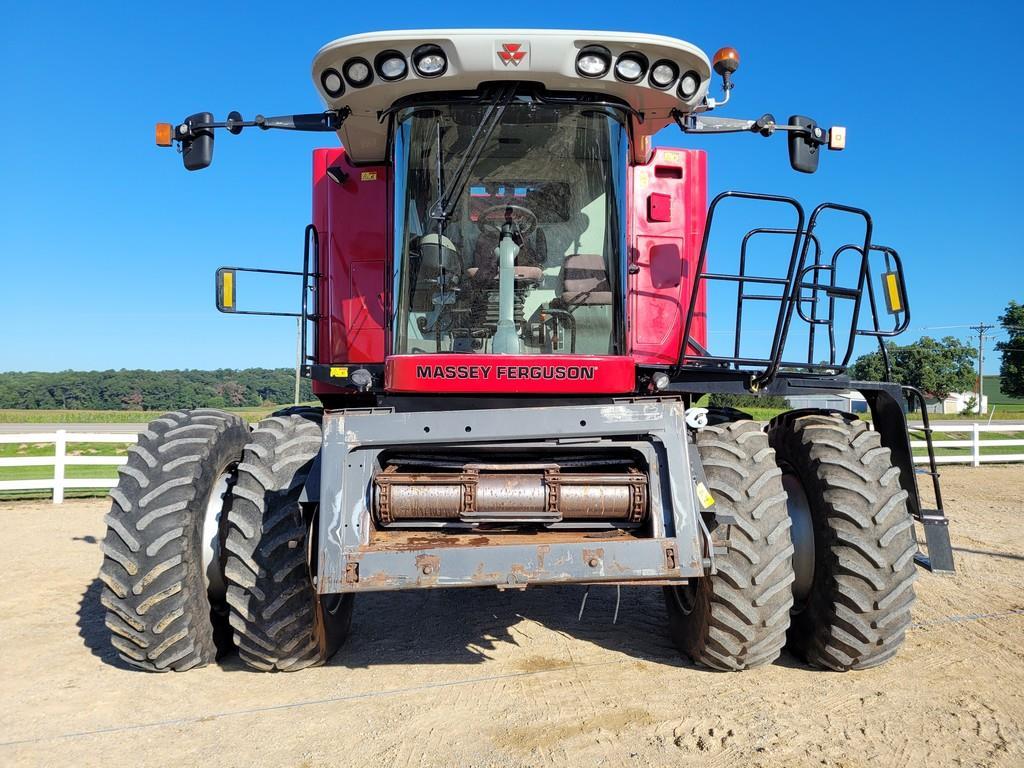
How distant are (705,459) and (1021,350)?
62.7 metres

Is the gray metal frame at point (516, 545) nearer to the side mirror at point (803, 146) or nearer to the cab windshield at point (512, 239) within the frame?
the cab windshield at point (512, 239)

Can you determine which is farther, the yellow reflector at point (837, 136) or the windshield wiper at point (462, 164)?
the yellow reflector at point (837, 136)

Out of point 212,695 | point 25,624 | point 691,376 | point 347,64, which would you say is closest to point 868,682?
Result: point 691,376

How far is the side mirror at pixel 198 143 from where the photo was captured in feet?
15.2

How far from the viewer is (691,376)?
457 centimetres

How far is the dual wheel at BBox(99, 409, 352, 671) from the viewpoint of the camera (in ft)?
13.0

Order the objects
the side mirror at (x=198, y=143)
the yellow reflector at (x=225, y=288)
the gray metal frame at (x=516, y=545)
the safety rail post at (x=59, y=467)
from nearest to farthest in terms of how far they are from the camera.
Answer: the gray metal frame at (x=516, y=545), the side mirror at (x=198, y=143), the yellow reflector at (x=225, y=288), the safety rail post at (x=59, y=467)

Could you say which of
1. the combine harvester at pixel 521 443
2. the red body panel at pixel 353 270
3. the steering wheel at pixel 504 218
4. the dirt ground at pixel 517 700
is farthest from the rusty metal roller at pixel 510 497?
the red body panel at pixel 353 270

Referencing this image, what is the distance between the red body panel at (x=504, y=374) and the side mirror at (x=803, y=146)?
196cm

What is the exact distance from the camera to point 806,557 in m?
4.40

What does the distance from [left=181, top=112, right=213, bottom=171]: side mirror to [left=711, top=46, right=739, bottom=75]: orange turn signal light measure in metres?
3.00

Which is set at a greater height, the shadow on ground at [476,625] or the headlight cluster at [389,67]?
the headlight cluster at [389,67]

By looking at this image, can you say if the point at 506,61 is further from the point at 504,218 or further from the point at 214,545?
the point at 214,545

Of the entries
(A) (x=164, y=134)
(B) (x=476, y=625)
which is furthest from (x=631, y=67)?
(B) (x=476, y=625)
